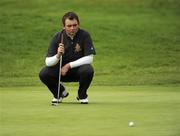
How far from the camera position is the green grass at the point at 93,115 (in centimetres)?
939

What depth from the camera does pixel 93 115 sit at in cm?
1115

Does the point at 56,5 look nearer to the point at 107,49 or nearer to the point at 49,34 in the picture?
the point at 49,34

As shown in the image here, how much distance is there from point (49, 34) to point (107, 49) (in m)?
3.27

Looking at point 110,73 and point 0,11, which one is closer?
point 110,73

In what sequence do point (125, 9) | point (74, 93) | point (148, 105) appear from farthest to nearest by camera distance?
point (125, 9) < point (74, 93) < point (148, 105)

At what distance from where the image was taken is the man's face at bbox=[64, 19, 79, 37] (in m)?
13.1

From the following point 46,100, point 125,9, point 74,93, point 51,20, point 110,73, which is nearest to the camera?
point 46,100

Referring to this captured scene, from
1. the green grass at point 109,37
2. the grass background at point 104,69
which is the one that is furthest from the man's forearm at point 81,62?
the green grass at point 109,37

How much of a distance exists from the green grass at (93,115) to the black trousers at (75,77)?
0.90ft

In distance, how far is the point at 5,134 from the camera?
29.9ft

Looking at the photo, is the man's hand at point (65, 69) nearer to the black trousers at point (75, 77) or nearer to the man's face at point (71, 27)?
the black trousers at point (75, 77)

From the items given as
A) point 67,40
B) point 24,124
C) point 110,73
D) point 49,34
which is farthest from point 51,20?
point 24,124

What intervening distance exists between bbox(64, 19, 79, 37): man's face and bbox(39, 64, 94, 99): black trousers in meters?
0.57

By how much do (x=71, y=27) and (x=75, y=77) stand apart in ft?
2.84
